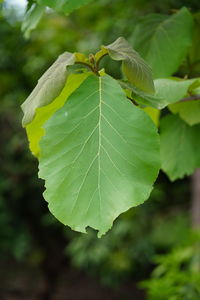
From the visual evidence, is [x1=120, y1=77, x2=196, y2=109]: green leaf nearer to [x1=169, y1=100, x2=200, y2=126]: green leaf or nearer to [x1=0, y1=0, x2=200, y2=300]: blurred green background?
[x1=169, y1=100, x2=200, y2=126]: green leaf

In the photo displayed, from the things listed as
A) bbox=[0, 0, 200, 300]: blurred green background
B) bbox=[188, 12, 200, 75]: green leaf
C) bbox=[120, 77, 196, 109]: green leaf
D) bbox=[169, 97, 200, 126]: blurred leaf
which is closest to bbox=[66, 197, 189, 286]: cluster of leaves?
bbox=[0, 0, 200, 300]: blurred green background

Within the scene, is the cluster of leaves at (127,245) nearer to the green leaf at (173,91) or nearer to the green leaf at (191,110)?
the green leaf at (191,110)

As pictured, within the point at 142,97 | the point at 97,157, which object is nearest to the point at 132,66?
the point at 142,97

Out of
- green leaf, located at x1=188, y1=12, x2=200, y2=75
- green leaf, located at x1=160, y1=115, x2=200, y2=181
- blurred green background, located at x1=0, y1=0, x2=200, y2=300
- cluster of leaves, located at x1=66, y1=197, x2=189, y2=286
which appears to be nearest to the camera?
green leaf, located at x1=160, y1=115, x2=200, y2=181

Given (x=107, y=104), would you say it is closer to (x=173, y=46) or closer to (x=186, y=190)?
(x=173, y=46)

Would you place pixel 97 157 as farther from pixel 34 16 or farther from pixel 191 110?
pixel 34 16

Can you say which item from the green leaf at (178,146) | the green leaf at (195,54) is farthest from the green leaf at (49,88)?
the green leaf at (195,54)
